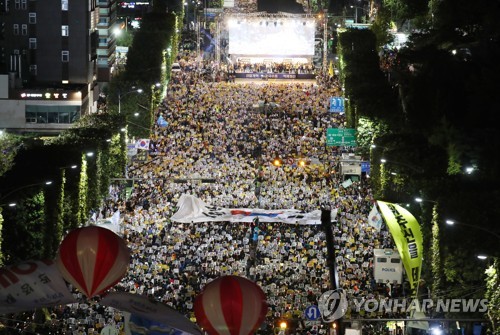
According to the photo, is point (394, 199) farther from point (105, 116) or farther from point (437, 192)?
point (105, 116)

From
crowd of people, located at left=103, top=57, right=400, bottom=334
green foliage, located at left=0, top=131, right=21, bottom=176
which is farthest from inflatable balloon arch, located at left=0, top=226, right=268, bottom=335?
green foliage, located at left=0, top=131, right=21, bottom=176

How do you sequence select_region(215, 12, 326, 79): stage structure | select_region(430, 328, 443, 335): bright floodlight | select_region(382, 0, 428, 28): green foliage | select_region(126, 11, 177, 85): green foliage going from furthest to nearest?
select_region(215, 12, 326, 79): stage structure → select_region(382, 0, 428, 28): green foliage → select_region(126, 11, 177, 85): green foliage → select_region(430, 328, 443, 335): bright floodlight

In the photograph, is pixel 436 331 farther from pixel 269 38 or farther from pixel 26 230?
pixel 269 38

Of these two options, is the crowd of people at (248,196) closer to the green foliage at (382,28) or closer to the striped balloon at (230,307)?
the green foliage at (382,28)

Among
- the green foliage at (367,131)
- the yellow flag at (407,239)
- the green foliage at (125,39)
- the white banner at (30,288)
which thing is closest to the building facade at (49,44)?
the green foliage at (367,131)

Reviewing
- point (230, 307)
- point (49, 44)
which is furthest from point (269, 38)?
point (230, 307)

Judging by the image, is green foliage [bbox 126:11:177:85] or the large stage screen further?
the large stage screen
